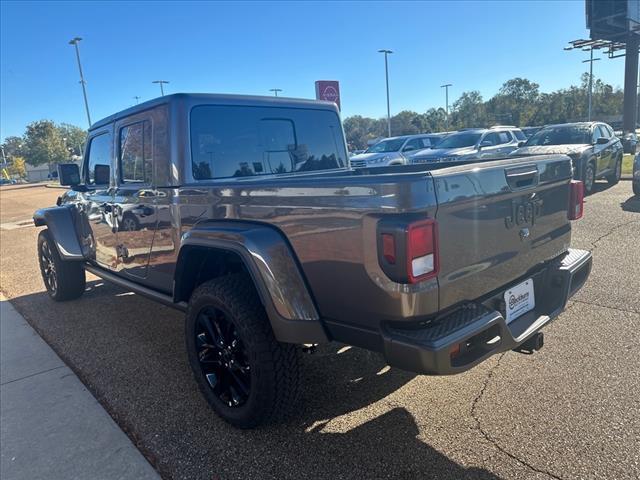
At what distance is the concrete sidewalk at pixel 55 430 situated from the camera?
2527 millimetres

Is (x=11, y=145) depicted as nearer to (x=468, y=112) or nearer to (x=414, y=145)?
(x=468, y=112)

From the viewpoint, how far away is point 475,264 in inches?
87.8

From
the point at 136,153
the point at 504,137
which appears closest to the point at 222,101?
the point at 136,153

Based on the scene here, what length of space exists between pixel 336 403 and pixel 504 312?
4.00 ft

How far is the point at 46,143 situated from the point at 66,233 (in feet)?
299

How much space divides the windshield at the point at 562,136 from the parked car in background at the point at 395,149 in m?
5.03

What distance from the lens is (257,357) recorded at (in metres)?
2.47

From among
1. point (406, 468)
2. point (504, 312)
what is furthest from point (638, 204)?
point (406, 468)

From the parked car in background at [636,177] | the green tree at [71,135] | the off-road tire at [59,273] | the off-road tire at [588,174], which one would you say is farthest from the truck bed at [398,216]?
the green tree at [71,135]

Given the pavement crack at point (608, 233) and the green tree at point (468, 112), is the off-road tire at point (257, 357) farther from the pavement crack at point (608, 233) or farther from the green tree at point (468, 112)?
the green tree at point (468, 112)

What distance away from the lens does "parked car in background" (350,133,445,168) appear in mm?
17047

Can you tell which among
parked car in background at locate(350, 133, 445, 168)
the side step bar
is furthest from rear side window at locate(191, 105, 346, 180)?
parked car in background at locate(350, 133, 445, 168)

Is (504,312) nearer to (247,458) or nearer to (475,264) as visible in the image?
(475,264)

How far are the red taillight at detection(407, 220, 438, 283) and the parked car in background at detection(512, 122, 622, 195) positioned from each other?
8735 millimetres
